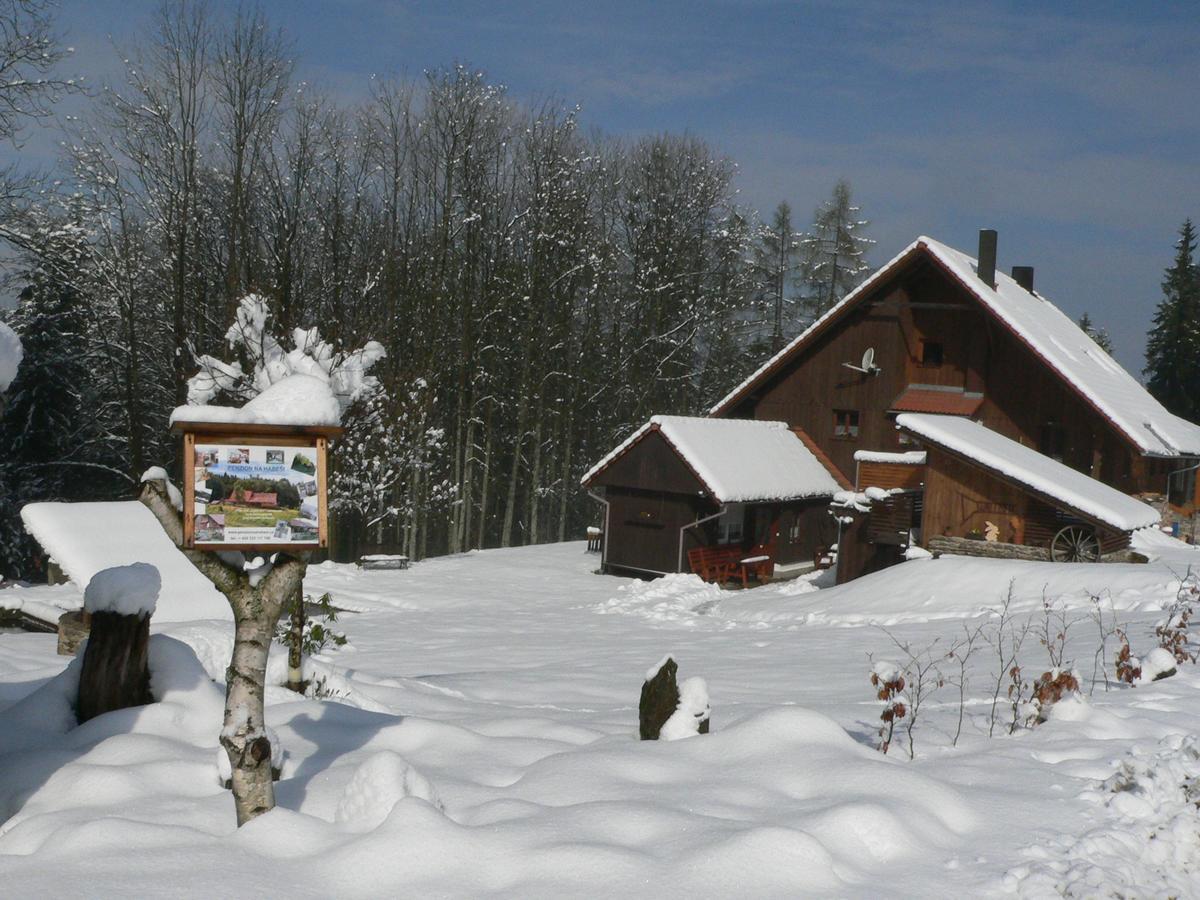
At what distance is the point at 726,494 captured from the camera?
995 inches

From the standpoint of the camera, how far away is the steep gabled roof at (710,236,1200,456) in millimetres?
23953

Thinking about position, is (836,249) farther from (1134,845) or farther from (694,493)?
(1134,845)

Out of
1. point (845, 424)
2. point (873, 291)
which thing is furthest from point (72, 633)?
point (845, 424)

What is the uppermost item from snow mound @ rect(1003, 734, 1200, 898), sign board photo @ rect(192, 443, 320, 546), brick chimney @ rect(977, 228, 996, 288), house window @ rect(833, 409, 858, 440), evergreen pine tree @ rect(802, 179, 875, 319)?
evergreen pine tree @ rect(802, 179, 875, 319)

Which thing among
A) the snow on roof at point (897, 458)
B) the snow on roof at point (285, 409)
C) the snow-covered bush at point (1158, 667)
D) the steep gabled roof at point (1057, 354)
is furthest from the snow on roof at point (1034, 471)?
the snow on roof at point (285, 409)

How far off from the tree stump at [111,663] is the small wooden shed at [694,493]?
19.6 meters

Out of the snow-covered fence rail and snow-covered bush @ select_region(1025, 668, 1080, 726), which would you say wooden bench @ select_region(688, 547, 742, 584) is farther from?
snow-covered bush @ select_region(1025, 668, 1080, 726)

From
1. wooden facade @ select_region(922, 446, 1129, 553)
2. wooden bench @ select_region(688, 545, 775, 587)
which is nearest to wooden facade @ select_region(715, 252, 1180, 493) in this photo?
wooden facade @ select_region(922, 446, 1129, 553)

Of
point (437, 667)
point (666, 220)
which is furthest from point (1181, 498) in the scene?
point (437, 667)

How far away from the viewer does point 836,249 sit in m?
51.8

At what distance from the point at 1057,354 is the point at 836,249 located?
27.9 meters

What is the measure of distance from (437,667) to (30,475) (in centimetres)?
2269

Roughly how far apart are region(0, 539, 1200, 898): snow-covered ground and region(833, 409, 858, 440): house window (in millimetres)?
20308

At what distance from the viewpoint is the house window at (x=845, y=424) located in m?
30.2
